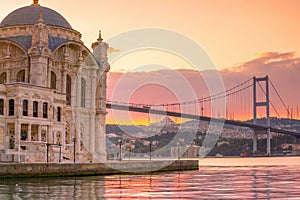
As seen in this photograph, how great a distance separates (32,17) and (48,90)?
12844mm

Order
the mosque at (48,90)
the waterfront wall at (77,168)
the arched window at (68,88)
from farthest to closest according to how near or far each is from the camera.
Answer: the arched window at (68,88) → the mosque at (48,90) → the waterfront wall at (77,168)

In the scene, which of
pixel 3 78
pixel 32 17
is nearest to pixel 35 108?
pixel 3 78

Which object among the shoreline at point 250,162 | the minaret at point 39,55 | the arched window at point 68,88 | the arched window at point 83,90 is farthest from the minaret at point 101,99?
the shoreline at point 250,162

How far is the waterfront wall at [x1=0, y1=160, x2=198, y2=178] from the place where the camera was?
36625mm

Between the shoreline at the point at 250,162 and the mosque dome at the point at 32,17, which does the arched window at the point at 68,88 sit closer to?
the mosque dome at the point at 32,17

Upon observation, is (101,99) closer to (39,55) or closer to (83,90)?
(83,90)

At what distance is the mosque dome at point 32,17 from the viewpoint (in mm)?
60444

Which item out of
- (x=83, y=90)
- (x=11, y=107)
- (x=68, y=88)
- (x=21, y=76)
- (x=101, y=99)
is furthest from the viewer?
(x=101, y=99)

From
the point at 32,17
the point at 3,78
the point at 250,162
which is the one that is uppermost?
the point at 32,17

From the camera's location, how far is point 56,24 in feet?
200

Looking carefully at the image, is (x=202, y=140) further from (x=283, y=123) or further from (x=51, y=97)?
(x=51, y=97)

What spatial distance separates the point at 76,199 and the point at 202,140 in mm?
104898

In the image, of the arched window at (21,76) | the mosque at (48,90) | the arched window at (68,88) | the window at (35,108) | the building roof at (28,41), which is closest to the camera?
the mosque at (48,90)

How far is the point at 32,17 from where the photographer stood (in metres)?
60.6
